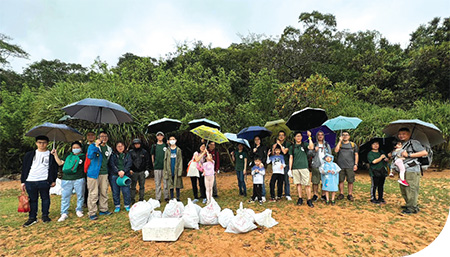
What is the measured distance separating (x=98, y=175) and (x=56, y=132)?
1489mm

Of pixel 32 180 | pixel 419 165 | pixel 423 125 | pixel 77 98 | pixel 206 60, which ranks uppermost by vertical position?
pixel 206 60

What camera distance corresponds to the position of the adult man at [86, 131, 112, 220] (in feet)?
16.5

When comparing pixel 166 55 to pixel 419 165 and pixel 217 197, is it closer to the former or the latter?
pixel 217 197

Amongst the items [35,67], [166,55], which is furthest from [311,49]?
[35,67]

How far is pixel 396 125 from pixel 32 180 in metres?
8.13

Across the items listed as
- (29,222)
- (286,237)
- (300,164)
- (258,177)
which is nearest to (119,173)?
(29,222)

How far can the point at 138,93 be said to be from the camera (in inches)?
388

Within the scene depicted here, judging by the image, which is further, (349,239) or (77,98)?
(77,98)

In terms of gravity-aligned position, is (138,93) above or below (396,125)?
above

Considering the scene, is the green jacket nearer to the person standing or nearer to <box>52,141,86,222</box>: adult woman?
the person standing

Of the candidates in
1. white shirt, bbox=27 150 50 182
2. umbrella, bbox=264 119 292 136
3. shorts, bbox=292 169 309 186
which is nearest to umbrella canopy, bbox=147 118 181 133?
white shirt, bbox=27 150 50 182

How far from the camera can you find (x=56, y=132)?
5.34 m

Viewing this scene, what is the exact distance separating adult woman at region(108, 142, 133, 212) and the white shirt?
1.24 m

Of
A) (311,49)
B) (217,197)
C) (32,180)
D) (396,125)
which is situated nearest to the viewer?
(32,180)
